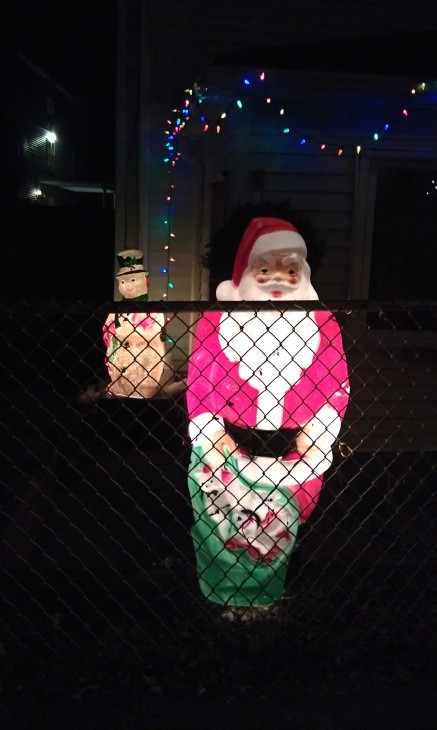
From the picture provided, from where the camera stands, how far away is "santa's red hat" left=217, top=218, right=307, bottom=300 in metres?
3.34

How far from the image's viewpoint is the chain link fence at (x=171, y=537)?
10.7 ft

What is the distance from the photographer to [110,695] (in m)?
2.81

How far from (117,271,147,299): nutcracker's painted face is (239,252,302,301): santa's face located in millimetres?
3107

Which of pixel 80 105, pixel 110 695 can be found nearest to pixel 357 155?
pixel 110 695

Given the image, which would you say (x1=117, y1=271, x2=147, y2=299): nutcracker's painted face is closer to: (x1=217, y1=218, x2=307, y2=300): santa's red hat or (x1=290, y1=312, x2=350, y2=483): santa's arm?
(x1=217, y1=218, x2=307, y2=300): santa's red hat

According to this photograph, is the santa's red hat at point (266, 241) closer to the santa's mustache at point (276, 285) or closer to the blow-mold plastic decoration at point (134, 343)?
the santa's mustache at point (276, 285)

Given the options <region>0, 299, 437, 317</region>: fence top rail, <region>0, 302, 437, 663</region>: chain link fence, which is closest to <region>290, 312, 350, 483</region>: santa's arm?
<region>0, 302, 437, 663</region>: chain link fence

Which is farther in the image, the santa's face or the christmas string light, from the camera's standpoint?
the christmas string light

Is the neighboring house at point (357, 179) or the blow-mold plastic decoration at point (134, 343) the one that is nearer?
the neighboring house at point (357, 179)

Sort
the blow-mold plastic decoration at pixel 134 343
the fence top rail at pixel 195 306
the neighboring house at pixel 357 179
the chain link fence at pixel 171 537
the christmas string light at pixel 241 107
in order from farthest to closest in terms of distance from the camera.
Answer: the blow-mold plastic decoration at pixel 134 343 → the neighboring house at pixel 357 179 → the christmas string light at pixel 241 107 → the chain link fence at pixel 171 537 → the fence top rail at pixel 195 306

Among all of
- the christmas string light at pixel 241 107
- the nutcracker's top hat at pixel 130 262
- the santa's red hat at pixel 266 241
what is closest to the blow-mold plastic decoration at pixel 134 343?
the nutcracker's top hat at pixel 130 262

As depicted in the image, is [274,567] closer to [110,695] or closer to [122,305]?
[110,695]

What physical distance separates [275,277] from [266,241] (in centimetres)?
16

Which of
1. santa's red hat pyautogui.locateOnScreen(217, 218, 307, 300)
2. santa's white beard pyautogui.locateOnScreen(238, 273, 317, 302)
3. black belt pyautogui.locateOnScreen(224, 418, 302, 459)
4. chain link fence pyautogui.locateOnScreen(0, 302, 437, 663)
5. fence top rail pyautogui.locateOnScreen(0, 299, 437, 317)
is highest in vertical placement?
santa's red hat pyautogui.locateOnScreen(217, 218, 307, 300)
